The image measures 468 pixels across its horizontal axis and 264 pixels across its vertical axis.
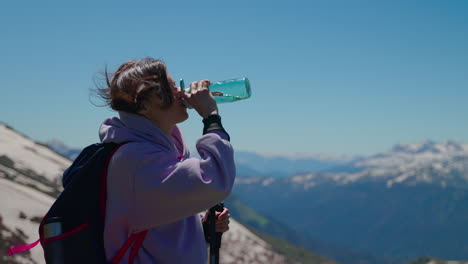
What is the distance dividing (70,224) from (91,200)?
18 centimetres

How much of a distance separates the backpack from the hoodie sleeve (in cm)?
18

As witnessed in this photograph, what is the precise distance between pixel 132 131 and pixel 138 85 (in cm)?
28

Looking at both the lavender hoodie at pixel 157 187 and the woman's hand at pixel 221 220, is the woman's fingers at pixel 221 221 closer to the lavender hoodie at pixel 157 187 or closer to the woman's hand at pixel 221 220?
the woman's hand at pixel 221 220

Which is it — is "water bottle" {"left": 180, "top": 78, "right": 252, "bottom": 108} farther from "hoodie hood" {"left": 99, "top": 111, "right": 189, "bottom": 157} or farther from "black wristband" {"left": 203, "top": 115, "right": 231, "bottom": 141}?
"hoodie hood" {"left": 99, "top": 111, "right": 189, "bottom": 157}

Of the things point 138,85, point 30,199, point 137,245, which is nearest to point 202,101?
point 138,85

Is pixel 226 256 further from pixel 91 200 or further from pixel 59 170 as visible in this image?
pixel 91 200

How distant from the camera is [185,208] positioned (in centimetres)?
299

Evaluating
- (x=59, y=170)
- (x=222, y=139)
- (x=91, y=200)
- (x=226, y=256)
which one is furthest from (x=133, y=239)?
(x=59, y=170)

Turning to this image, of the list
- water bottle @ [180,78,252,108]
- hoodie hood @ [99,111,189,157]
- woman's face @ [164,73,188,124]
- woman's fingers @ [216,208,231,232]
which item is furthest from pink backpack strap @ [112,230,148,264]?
water bottle @ [180,78,252,108]

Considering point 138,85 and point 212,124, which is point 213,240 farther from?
point 138,85

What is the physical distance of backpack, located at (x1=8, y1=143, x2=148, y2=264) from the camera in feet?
9.71

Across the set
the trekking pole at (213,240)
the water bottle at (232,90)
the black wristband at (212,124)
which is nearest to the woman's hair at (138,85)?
the black wristband at (212,124)

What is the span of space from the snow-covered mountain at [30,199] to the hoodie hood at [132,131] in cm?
1585

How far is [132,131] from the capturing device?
3143 mm
